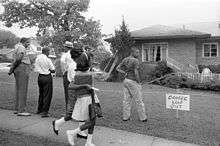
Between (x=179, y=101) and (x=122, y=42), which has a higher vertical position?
(x=122, y=42)

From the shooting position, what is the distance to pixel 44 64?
820 cm

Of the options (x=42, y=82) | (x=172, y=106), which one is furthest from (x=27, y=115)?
(x=172, y=106)

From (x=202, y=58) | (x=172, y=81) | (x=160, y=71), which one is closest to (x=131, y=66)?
(x=172, y=81)

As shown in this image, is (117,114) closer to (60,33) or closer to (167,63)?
(167,63)

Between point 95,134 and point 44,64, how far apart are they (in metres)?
2.34

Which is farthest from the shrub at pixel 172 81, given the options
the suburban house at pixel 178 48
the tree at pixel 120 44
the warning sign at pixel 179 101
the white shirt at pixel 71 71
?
the white shirt at pixel 71 71

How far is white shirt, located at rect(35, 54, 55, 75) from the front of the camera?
8.18 metres

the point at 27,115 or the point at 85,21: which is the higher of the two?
the point at 85,21

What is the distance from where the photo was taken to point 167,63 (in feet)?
77.1

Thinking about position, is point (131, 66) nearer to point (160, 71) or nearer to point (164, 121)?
point (164, 121)

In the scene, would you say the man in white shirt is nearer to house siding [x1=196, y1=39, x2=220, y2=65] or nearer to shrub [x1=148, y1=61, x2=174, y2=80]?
shrub [x1=148, y1=61, x2=174, y2=80]

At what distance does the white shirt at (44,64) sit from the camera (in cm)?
818

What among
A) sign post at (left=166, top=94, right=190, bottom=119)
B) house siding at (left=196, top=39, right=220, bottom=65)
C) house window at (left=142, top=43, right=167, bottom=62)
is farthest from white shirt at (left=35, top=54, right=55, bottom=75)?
house siding at (left=196, top=39, right=220, bottom=65)

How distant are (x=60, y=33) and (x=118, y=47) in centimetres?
637
